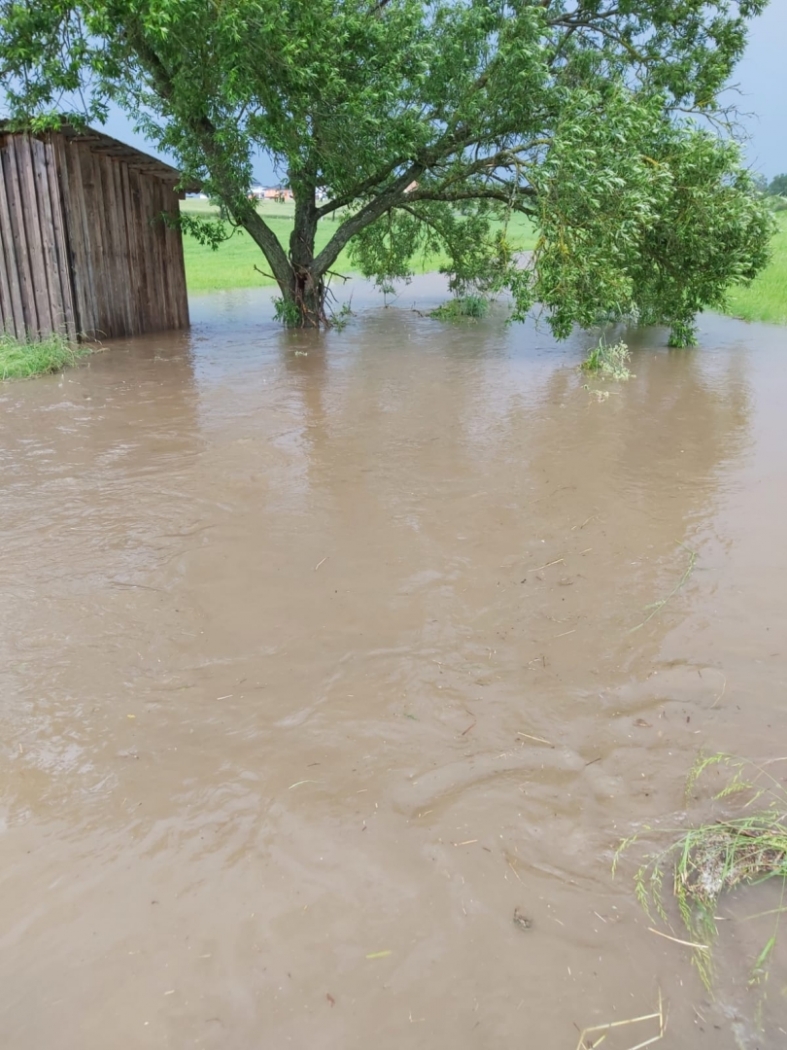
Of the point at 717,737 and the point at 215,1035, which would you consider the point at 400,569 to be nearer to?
the point at 717,737

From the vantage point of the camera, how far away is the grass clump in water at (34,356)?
8992 millimetres

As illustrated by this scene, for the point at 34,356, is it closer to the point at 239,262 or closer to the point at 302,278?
the point at 302,278

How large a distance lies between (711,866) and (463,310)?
580 inches

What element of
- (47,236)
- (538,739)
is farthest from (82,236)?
(538,739)

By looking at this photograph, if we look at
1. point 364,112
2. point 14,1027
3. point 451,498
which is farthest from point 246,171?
point 14,1027

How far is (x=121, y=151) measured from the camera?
1110cm

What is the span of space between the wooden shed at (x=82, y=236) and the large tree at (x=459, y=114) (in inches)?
22.3

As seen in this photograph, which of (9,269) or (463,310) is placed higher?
(9,269)

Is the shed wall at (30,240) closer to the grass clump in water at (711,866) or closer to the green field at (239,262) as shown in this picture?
the green field at (239,262)

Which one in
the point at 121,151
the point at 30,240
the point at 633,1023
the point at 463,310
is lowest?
the point at 633,1023

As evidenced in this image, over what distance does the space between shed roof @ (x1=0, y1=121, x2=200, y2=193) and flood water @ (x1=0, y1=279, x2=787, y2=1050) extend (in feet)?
19.0

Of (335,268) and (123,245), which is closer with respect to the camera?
(123,245)

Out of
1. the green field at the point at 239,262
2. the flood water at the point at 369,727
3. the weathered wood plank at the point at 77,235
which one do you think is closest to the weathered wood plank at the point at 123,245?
the weathered wood plank at the point at 77,235

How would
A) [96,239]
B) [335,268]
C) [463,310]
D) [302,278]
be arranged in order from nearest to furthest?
[96,239]
[302,278]
[463,310]
[335,268]
